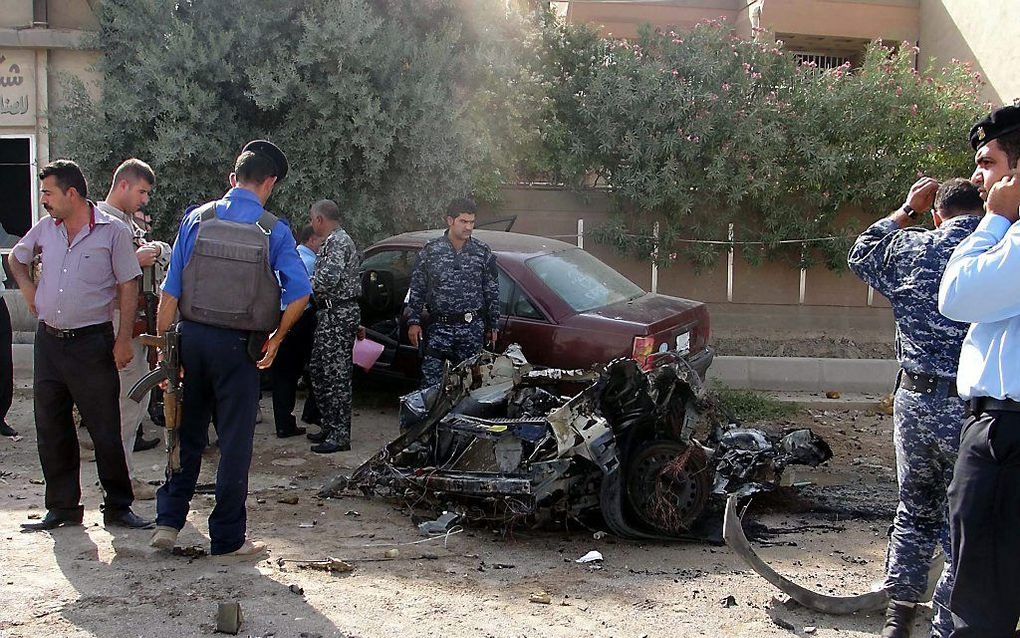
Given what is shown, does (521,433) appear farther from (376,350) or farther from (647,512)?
(376,350)

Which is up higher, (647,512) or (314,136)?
(314,136)

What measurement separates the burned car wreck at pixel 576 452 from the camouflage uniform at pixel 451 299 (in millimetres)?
1002

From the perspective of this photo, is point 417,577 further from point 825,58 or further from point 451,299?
point 825,58

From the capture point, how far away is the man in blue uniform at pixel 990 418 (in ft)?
8.89

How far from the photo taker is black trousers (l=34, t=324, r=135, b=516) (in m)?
4.84

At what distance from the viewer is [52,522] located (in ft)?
16.2

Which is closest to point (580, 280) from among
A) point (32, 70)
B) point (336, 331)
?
point (336, 331)

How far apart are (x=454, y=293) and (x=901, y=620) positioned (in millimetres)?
3862

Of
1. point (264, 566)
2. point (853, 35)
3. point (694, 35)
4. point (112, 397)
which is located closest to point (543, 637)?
point (264, 566)

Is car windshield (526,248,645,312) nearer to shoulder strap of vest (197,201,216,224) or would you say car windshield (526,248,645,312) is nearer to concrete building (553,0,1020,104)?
shoulder strap of vest (197,201,216,224)

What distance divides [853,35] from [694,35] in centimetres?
603

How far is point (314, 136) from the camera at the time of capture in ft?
31.3

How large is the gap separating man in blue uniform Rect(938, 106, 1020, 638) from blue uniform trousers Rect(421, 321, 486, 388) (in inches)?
164

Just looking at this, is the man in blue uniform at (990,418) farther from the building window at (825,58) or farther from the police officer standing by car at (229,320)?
the building window at (825,58)
